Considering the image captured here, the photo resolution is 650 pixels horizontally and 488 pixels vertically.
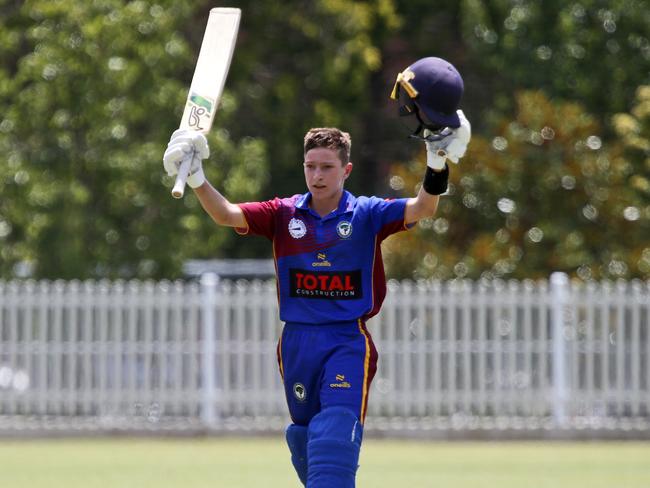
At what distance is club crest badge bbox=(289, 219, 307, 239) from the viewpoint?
24.8ft

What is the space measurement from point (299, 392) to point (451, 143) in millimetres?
1313

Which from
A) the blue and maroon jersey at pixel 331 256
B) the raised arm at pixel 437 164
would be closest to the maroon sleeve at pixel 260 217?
the blue and maroon jersey at pixel 331 256

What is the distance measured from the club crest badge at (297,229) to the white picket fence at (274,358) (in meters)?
8.90

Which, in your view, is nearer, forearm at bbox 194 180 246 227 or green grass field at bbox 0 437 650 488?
forearm at bbox 194 180 246 227

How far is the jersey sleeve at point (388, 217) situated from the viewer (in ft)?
24.7

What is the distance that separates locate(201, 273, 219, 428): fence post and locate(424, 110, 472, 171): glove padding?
31.4ft

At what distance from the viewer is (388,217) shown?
24.7 feet

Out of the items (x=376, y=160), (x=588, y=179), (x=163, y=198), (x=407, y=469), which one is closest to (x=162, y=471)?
(x=407, y=469)

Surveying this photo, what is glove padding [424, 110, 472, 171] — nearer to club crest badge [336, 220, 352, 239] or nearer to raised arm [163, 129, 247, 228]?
club crest badge [336, 220, 352, 239]

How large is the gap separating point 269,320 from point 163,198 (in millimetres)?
2590

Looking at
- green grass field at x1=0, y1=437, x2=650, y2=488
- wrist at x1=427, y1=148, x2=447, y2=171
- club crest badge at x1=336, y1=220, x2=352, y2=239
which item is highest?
wrist at x1=427, y1=148, x2=447, y2=171

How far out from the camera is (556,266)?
18125mm

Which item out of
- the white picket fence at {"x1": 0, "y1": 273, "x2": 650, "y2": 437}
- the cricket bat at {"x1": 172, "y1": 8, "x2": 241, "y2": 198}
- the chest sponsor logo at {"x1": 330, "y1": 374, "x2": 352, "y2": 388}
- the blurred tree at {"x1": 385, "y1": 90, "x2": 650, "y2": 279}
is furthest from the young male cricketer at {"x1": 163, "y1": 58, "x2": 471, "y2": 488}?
the blurred tree at {"x1": 385, "y1": 90, "x2": 650, "y2": 279}

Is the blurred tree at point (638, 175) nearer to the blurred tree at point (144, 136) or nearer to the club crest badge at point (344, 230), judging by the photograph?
the blurred tree at point (144, 136)
